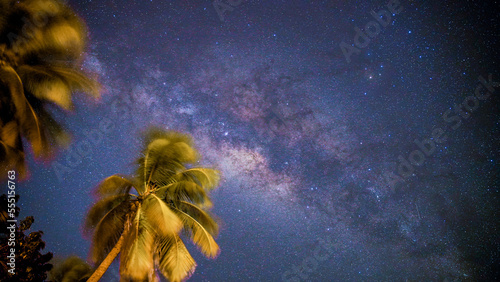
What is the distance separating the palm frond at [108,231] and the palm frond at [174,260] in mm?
1597

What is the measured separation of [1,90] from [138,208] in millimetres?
4992

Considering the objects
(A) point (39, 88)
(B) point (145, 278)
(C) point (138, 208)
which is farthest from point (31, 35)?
(B) point (145, 278)

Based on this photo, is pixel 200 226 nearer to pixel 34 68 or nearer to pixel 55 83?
pixel 55 83

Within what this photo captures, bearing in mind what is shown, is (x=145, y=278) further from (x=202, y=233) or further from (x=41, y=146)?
(x=41, y=146)

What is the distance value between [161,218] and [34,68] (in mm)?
Result: 5889

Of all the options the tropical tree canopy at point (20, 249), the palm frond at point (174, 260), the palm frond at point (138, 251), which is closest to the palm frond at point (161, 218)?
the palm frond at point (138, 251)

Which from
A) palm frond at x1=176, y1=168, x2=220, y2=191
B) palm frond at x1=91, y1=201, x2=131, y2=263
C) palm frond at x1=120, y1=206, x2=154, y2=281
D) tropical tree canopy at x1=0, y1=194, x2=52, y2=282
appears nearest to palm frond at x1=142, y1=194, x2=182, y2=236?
palm frond at x1=120, y1=206, x2=154, y2=281

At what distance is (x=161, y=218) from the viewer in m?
7.40

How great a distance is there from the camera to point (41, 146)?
7535 mm

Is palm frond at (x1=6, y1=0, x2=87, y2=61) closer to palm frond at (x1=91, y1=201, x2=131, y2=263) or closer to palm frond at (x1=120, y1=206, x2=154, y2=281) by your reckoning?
palm frond at (x1=91, y1=201, x2=131, y2=263)

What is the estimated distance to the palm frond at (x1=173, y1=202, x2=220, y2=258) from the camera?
29.0 feet

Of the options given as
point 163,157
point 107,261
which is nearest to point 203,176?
point 163,157

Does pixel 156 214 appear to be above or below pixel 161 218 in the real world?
above

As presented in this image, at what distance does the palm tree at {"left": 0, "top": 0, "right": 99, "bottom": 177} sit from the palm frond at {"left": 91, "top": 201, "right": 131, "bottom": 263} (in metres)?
2.87
